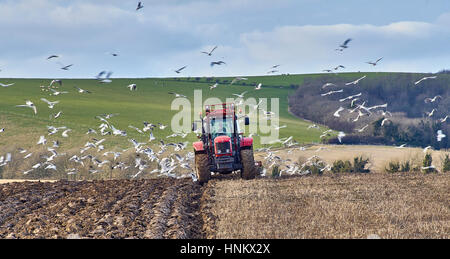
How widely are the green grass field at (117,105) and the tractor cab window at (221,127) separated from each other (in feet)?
85.1

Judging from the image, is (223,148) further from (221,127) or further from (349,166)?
(349,166)

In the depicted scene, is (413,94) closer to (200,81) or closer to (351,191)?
(200,81)

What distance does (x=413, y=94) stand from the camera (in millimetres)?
76000

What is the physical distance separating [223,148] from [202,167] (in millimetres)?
1140

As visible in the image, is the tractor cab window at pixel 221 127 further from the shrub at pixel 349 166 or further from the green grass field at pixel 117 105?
the green grass field at pixel 117 105

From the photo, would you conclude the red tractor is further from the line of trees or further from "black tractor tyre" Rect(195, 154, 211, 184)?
the line of trees

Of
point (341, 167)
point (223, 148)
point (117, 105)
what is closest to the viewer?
point (223, 148)

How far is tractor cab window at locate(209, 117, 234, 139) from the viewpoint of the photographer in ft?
82.1

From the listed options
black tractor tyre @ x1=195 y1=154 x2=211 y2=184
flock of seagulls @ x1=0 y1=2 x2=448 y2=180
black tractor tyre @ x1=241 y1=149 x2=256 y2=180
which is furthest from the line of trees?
black tractor tyre @ x1=195 y1=154 x2=211 y2=184

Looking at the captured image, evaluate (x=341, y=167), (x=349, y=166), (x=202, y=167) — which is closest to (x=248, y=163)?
(x=202, y=167)

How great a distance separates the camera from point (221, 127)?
25078 millimetres

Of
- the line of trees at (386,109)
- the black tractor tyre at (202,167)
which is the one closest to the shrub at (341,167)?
the line of trees at (386,109)

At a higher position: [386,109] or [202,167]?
[386,109]

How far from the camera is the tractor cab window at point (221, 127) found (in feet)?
82.1
